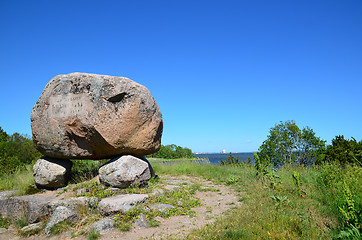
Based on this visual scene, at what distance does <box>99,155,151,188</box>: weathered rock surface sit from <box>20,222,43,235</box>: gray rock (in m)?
2.30

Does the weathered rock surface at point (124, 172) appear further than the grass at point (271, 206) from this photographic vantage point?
Yes

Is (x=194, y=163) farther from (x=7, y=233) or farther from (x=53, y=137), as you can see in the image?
(x=7, y=233)

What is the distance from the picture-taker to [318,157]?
44.1 feet

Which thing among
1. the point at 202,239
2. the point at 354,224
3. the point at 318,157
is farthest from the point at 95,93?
the point at 318,157

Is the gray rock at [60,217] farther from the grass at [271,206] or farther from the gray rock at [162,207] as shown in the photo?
the gray rock at [162,207]

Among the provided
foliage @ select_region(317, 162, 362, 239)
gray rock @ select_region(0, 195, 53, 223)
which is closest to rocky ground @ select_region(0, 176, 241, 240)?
gray rock @ select_region(0, 195, 53, 223)

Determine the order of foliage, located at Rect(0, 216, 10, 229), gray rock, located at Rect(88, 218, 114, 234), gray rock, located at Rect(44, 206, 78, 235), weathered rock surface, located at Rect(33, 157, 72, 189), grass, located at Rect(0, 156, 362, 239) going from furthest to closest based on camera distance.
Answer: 1. weathered rock surface, located at Rect(33, 157, 72, 189)
2. foliage, located at Rect(0, 216, 10, 229)
3. gray rock, located at Rect(44, 206, 78, 235)
4. gray rock, located at Rect(88, 218, 114, 234)
5. grass, located at Rect(0, 156, 362, 239)

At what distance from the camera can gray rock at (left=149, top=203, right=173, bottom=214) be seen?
23.4ft

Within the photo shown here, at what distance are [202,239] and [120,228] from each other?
222cm

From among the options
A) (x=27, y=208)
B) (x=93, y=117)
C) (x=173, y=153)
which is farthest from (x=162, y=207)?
(x=173, y=153)

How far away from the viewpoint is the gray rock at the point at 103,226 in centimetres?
625

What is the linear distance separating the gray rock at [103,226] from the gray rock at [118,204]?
38 centimetres

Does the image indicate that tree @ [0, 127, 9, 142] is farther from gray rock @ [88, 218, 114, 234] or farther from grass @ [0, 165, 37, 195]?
gray rock @ [88, 218, 114, 234]

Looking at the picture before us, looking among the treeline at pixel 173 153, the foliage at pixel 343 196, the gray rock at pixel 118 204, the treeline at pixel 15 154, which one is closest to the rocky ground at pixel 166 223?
the gray rock at pixel 118 204
